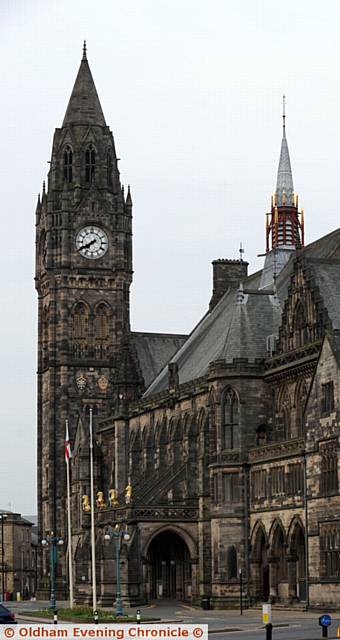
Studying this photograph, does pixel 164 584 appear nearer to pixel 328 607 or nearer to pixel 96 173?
pixel 328 607

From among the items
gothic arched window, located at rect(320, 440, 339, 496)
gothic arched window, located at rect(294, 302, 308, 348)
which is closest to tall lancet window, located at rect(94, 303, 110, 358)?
gothic arched window, located at rect(294, 302, 308, 348)

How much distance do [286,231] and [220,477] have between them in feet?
171

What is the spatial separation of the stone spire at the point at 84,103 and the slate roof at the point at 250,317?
102 ft

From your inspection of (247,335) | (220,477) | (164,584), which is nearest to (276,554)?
(220,477)

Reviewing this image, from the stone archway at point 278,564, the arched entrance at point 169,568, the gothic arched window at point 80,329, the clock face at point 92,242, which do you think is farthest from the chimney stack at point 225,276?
the stone archway at point 278,564

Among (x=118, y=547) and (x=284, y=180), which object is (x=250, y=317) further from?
(x=284, y=180)

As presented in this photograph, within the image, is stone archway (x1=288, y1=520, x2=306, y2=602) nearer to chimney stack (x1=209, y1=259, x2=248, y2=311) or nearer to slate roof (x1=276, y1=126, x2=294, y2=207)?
chimney stack (x1=209, y1=259, x2=248, y2=311)

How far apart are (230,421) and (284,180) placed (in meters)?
54.9

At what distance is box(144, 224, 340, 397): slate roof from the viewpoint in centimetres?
9775

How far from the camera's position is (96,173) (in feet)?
499

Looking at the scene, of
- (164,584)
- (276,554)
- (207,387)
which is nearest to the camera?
(276,554)

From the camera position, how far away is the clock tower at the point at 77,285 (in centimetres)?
14812

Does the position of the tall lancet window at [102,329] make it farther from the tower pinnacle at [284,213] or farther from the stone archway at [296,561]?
the stone archway at [296,561]

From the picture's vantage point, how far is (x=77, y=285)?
494 ft
